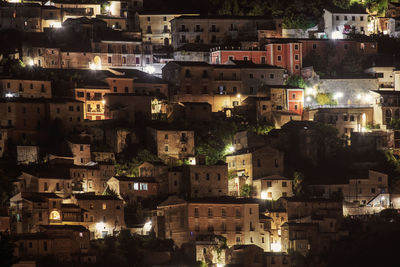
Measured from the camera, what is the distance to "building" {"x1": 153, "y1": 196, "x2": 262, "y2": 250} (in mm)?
76688

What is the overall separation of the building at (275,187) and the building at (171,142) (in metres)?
6.00

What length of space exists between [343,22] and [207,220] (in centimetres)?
3480

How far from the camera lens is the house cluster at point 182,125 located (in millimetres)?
76625

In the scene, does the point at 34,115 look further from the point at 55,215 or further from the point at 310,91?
the point at 310,91

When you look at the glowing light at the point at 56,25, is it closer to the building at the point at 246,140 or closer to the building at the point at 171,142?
the building at the point at 171,142

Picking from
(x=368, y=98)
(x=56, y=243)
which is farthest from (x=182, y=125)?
(x=56, y=243)

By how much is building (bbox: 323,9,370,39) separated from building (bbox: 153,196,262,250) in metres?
31.6

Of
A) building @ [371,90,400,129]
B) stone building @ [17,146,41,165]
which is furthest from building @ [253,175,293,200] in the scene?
stone building @ [17,146,41,165]

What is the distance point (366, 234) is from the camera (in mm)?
79062

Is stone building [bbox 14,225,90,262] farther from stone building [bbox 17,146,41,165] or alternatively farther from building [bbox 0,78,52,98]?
building [bbox 0,78,52,98]

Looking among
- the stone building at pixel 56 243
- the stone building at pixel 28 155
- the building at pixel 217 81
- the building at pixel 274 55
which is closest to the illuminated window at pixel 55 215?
the stone building at pixel 56 243

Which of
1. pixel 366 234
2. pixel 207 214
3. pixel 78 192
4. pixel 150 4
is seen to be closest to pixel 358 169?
pixel 366 234

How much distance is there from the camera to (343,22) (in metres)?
107

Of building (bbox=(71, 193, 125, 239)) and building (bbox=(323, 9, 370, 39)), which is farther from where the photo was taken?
building (bbox=(323, 9, 370, 39))
